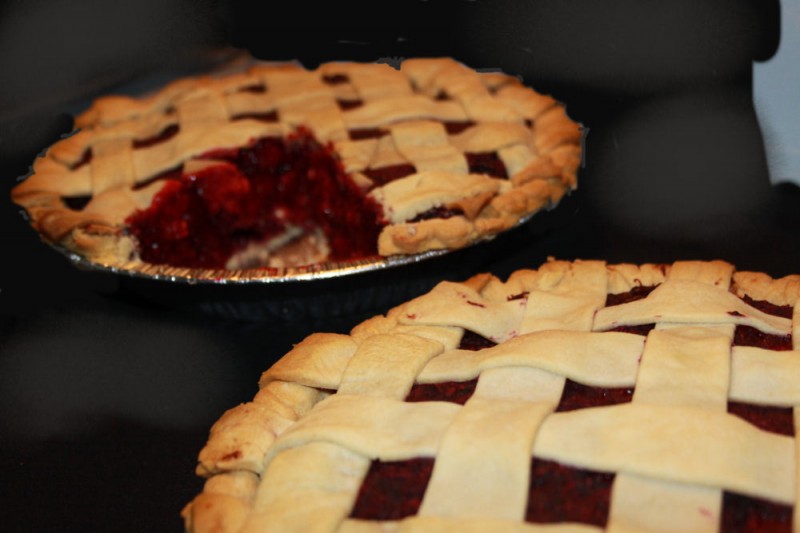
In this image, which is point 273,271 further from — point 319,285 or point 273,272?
point 319,285

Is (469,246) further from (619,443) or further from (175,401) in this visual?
(619,443)

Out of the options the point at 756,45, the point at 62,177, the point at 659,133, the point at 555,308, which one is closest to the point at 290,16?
the point at 62,177

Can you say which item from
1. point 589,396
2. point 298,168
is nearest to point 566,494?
point 589,396

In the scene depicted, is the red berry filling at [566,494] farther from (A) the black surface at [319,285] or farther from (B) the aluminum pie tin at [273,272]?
(B) the aluminum pie tin at [273,272]

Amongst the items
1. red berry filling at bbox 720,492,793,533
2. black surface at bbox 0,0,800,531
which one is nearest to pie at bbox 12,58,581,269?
black surface at bbox 0,0,800,531

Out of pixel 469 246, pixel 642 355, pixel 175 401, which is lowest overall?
pixel 175 401

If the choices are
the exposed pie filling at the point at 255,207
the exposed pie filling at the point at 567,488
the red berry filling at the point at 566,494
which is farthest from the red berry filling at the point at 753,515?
the exposed pie filling at the point at 255,207
